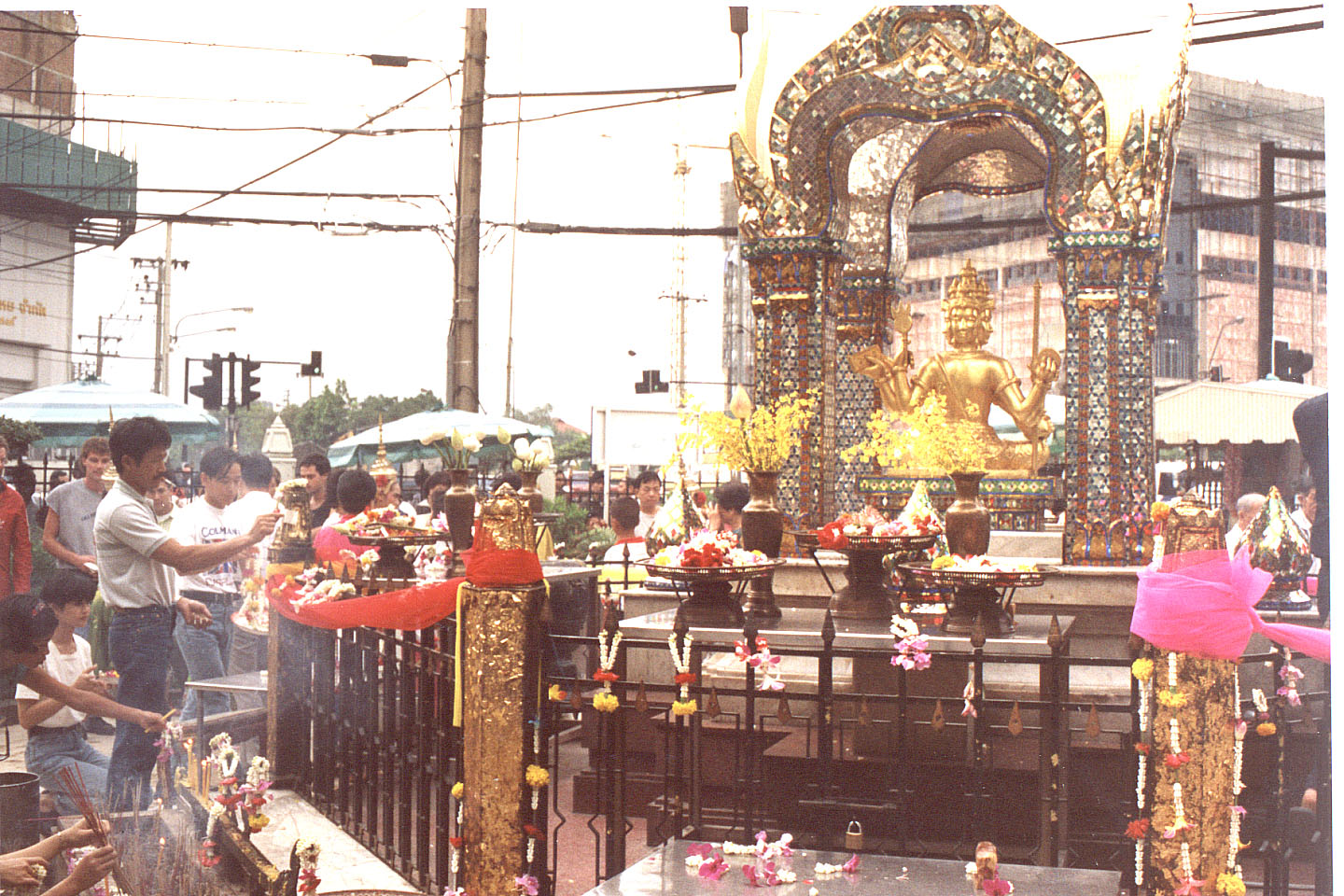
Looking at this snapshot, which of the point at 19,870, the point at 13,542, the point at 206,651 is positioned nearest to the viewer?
the point at 19,870

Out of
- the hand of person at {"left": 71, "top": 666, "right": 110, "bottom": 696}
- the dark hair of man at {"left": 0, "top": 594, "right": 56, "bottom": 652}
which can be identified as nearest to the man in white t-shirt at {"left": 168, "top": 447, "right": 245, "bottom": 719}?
the hand of person at {"left": 71, "top": 666, "right": 110, "bottom": 696}

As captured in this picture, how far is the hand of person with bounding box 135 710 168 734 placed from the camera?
16.4ft

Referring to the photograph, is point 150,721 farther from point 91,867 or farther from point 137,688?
point 91,867

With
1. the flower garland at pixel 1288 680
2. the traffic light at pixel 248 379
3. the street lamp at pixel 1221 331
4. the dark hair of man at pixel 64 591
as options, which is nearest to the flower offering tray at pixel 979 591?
the flower garland at pixel 1288 680

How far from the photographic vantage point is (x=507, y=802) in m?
4.33

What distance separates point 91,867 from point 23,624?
144 centimetres

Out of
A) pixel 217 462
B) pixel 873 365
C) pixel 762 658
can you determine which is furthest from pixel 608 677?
pixel 873 365

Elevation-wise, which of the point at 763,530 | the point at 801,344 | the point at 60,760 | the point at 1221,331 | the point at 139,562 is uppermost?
the point at 1221,331

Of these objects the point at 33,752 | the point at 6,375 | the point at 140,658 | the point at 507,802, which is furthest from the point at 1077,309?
the point at 6,375

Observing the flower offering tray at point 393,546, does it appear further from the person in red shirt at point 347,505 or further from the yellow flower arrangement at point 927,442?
the yellow flower arrangement at point 927,442

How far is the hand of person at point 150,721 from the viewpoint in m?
4.99

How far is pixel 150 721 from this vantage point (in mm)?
5004

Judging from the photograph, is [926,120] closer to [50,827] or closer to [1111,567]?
[1111,567]

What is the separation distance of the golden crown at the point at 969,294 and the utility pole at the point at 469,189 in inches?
216
